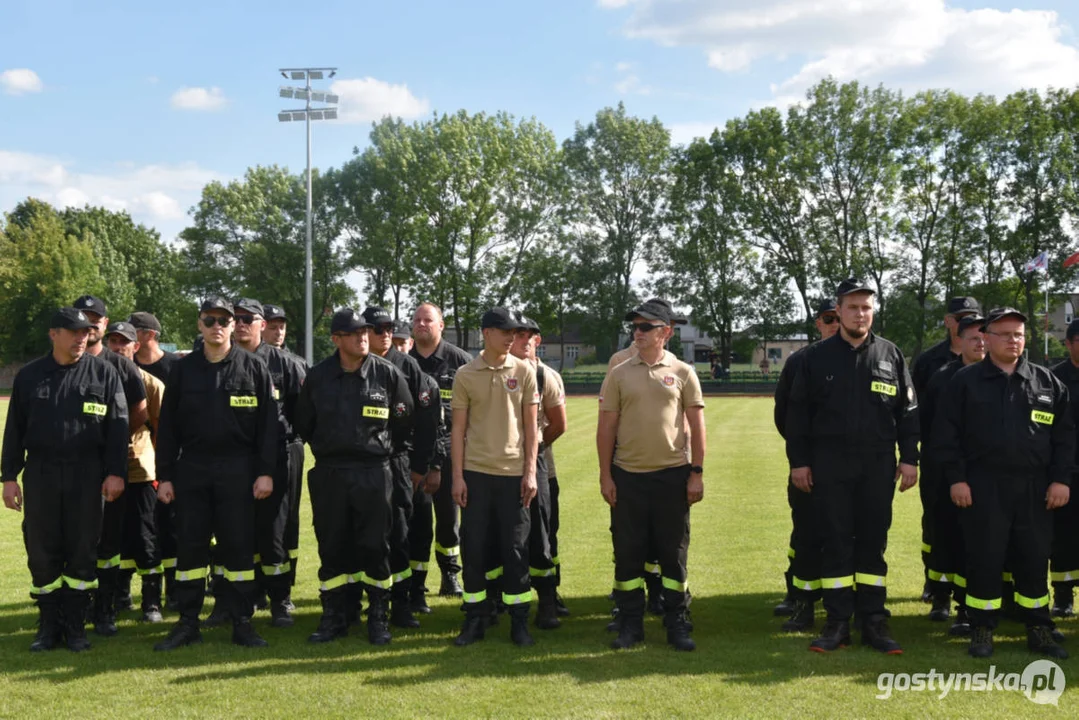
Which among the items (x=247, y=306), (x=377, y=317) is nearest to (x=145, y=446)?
(x=247, y=306)

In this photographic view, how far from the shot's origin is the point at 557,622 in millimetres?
6602

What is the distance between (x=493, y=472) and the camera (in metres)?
6.16

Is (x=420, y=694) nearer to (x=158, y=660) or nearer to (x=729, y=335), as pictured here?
(x=158, y=660)

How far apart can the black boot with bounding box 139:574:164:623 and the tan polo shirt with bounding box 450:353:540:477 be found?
2896mm

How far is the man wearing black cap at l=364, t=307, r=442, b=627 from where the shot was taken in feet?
21.3

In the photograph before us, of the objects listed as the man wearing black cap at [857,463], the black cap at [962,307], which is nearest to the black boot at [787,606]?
the man wearing black cap at [857,463]

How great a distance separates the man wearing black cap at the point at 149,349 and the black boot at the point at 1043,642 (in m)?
7.08

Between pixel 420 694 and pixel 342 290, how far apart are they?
54430 mm

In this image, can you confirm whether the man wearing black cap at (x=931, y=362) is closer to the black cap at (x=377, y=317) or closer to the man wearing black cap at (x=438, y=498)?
the man wearing black cap at (x=438, y=498)

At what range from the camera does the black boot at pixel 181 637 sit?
6.00 meters

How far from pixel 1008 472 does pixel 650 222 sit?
1936 inches

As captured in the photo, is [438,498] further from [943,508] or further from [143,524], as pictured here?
[943,508]

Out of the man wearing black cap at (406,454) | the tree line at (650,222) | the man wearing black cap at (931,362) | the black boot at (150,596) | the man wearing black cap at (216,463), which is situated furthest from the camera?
the tree line at (650,222)

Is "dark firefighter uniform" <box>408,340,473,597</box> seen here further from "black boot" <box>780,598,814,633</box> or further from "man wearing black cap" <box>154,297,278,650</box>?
"black boot" <box>780,598,814,633</box>
